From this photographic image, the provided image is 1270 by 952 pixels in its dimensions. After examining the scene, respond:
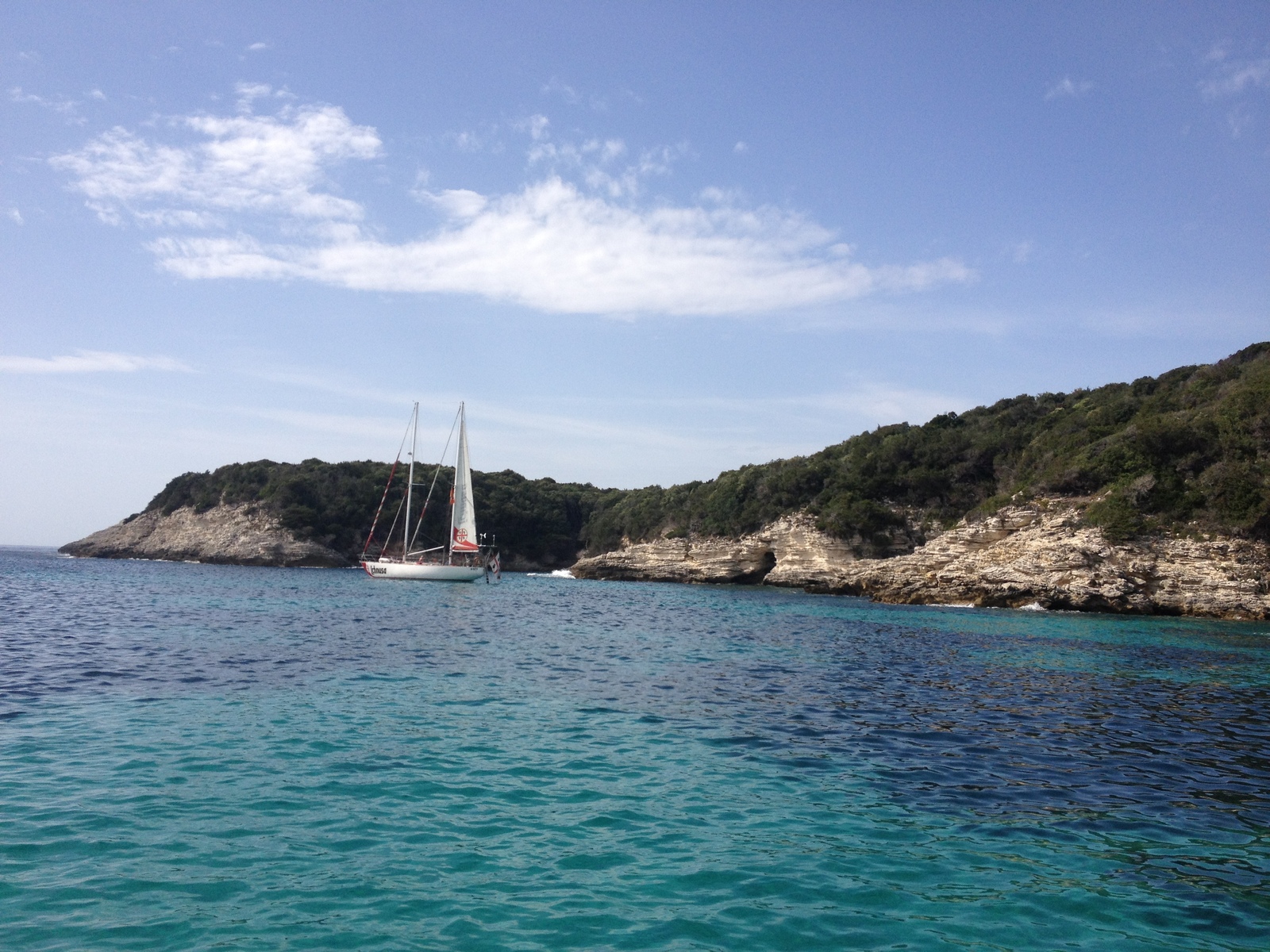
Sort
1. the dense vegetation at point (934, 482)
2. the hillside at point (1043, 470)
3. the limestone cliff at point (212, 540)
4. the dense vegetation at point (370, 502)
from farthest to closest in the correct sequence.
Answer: the dense vegetation at point (370, 502)
the limestone cliff at point (212, 540)
the dense vegetation at point (934, 482)
the hillside at point (1043, 470)

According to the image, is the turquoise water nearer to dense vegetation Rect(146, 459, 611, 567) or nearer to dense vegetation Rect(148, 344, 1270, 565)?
dense vegetation Rect(148, 344, 1270, 565)

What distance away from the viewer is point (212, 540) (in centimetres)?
9988

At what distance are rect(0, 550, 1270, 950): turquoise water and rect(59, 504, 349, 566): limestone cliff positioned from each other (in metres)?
79.7

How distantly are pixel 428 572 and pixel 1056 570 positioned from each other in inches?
1774

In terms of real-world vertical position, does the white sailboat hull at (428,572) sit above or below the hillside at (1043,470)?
below

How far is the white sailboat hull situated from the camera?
63.4m

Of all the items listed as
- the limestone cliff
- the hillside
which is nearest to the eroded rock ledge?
the hillside

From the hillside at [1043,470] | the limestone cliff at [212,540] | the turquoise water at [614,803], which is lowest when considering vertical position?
the turquoise water at [614,803]

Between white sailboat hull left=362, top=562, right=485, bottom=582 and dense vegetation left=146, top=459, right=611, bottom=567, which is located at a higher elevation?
dense vegetation left=146, top=459, right=611, bottom=567

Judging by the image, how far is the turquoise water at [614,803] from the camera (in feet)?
20.8

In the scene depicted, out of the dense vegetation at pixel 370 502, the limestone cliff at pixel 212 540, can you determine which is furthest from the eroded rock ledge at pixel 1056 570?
the limestone cliff at pixel 212 540

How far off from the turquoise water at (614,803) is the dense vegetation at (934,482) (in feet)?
96.9

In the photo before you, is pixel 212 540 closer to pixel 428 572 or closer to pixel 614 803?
pixel 428 572

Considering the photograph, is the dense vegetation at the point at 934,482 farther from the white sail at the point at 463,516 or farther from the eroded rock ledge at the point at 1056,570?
the white sail at the point at 463,516
